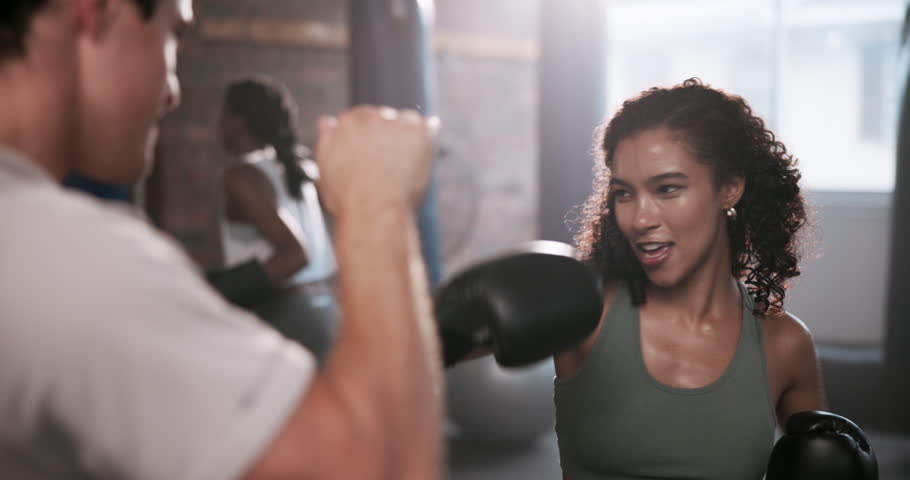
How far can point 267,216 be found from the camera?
263 centimetres

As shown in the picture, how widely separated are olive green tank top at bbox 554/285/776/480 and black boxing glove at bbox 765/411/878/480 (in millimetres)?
66

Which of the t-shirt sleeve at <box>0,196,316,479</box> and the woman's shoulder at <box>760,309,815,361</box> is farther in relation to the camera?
the woman's shoulder at <box>760,309,815,361</box>

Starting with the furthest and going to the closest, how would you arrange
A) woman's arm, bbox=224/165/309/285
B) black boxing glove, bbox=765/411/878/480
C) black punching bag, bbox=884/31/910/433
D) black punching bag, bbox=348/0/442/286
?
black punching bag, bbox=884/31/910/433
black punching bag, bbox=348/0/442/286
woman's arm, bbox=224/165/309/285
black boxing glove, bbox=765/411/878/480

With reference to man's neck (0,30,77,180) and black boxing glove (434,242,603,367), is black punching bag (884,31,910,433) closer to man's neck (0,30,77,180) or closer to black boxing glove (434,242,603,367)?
black boxing glove (434,242,603,367)

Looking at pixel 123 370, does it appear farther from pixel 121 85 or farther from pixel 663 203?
pixel 663 203

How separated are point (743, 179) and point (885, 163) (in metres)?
4.11

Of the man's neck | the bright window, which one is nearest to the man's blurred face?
the man's neck

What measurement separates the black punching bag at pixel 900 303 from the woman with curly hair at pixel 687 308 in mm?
2279

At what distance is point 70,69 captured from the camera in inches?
25.5

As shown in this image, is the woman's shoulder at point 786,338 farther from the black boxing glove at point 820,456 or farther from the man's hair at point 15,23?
the man's hair at point 15,23

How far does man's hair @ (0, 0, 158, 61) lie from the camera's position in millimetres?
614

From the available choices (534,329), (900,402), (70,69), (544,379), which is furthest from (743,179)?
(900,402)

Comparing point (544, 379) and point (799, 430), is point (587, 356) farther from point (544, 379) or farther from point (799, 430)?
point (544, 379)

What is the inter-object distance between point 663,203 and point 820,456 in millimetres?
471
